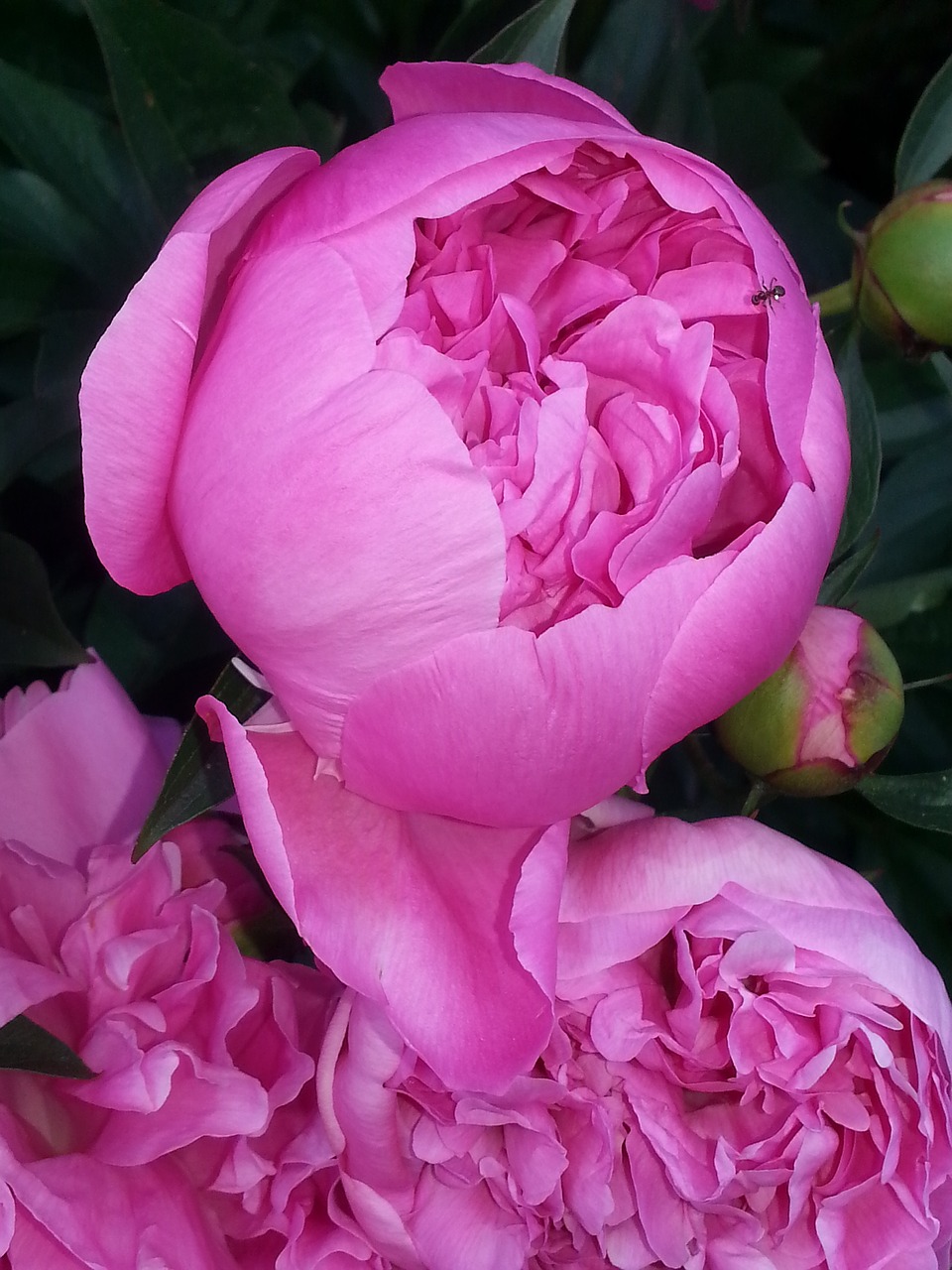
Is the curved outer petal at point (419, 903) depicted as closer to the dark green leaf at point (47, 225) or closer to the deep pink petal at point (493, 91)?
the deep pink petal at point (493, 91)

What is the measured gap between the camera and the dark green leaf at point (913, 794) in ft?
1.80

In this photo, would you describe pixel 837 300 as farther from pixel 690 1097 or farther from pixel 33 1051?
pixel 33 1051

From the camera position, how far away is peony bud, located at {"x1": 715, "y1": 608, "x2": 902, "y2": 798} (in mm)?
491

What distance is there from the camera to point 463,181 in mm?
403

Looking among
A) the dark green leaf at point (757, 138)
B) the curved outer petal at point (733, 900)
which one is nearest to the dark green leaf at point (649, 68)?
the dark green leaf at point (757, 138)

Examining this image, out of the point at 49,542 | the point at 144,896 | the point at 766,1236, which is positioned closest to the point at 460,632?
the point at 144,896

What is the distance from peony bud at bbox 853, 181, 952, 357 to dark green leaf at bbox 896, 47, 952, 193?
77 mm

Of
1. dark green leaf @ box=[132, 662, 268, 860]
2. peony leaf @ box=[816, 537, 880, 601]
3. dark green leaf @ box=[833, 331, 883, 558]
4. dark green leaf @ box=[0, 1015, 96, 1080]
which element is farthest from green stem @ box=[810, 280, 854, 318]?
dark green leaf @ box=[0, 1015, 96, 1080]

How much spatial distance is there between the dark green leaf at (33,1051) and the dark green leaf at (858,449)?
38 centimetres

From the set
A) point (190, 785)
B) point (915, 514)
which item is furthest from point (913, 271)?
point (190, 785)

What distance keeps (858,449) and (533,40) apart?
9.1 inches

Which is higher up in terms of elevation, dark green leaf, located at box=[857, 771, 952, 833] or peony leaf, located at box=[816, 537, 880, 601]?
peony leaf, located at box=[816, 537, 880, 601]

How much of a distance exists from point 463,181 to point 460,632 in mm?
141

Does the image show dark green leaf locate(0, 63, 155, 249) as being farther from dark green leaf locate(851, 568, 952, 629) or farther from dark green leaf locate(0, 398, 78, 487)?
dark green leaf locate(851, 568, 952, 629)
